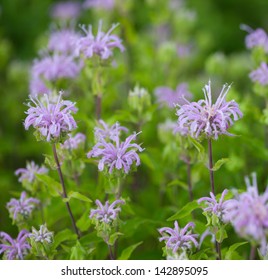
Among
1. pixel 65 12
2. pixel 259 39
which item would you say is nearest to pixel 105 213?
pixel 259 39

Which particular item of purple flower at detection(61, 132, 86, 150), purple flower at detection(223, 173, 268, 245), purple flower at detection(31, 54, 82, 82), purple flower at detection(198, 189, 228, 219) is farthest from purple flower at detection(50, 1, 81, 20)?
purple flower at detection(223, 173, 268, 245)

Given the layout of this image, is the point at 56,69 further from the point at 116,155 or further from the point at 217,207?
the point at 217,207

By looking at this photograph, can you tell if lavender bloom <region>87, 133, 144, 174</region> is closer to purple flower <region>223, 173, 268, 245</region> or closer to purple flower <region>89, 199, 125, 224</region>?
purple flower <region>89, 199, 125, 224</region>

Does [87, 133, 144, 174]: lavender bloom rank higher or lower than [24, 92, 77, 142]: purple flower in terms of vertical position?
lower

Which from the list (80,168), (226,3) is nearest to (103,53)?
(80,168)

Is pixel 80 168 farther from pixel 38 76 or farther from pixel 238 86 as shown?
pixel 238 86

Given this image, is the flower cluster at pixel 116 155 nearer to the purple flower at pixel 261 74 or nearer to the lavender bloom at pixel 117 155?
the lavender bloom at pixel 117 155

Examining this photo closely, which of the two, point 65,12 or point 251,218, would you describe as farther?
point 65,12
